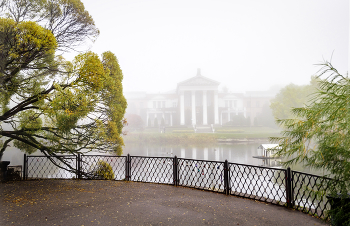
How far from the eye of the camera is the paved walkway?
373 centimetres

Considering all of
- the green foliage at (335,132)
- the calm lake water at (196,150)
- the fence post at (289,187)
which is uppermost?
the green foliage at (335,132)

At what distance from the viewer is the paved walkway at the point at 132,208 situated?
12.2 feet

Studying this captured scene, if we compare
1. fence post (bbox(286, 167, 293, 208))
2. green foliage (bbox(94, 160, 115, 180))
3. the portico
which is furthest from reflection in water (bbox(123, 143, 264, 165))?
the portico

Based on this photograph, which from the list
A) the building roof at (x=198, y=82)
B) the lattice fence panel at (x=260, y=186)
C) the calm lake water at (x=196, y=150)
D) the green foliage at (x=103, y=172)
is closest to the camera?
the lattice fence panel at (x=260, y=186)

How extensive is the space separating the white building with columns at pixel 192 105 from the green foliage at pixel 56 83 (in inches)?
1370

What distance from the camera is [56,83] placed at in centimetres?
558

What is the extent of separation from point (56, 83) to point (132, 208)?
343 centimetres

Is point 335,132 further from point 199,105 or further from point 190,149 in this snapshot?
point 199,105

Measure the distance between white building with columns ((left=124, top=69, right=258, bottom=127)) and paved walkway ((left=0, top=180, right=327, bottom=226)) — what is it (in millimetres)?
36542

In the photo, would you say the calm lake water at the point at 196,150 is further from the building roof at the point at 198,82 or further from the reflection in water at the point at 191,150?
the building roof at the point at 198,82

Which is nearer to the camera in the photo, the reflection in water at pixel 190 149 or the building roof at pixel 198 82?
the reflection in water at pixel 190 149

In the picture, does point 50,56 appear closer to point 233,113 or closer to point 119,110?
point 119,110

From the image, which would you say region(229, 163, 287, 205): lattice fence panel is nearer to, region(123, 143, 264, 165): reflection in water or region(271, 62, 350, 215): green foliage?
region(271, 62, 350, 215): green foliage

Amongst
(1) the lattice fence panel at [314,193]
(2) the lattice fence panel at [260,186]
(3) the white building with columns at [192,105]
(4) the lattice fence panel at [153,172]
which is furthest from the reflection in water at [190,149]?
(1) the lattice fence panel at [314,193]
